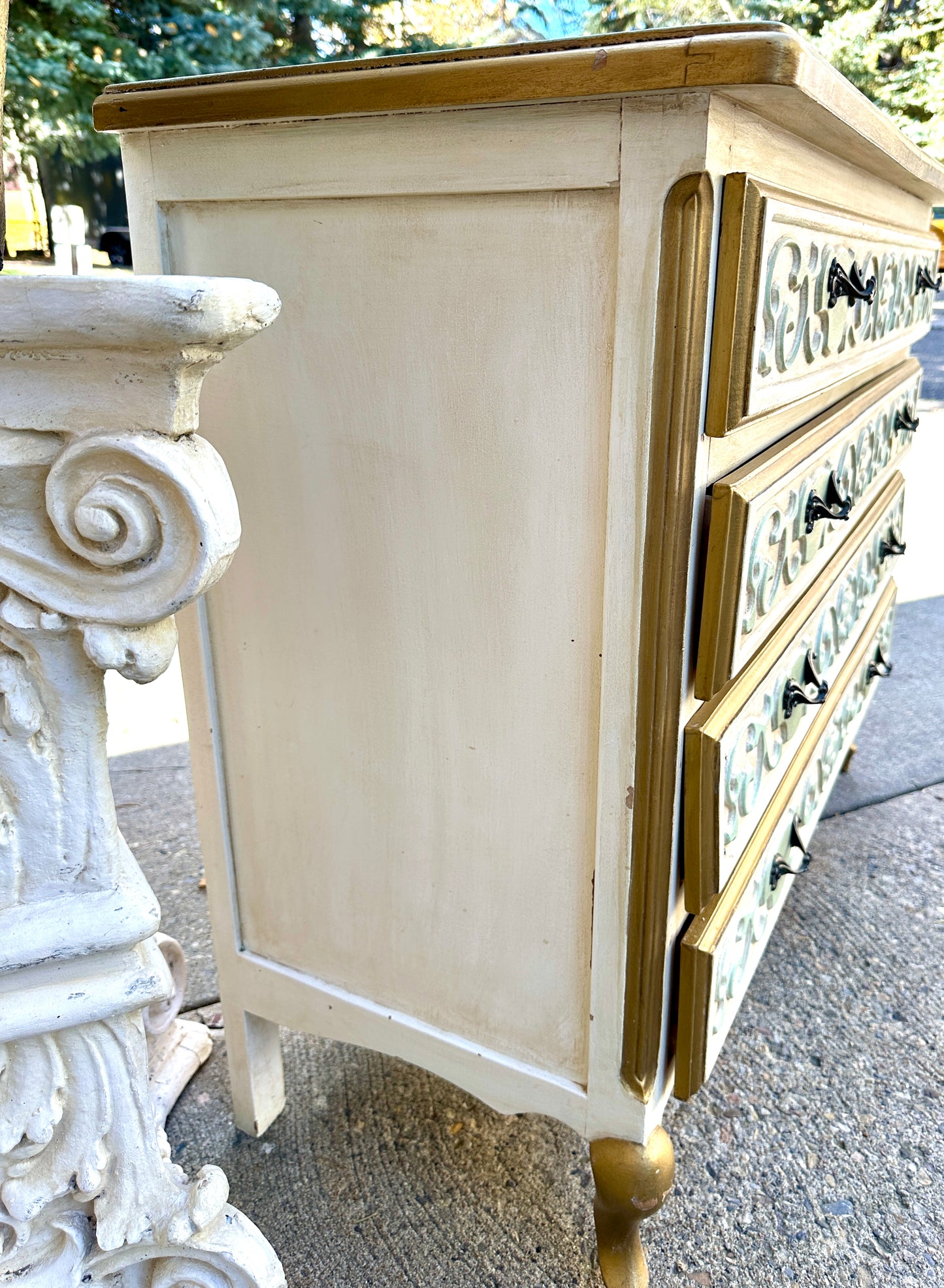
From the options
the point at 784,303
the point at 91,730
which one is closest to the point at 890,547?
the point at 784,303

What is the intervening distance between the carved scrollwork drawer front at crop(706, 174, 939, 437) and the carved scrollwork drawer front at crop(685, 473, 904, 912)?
0.25 metres

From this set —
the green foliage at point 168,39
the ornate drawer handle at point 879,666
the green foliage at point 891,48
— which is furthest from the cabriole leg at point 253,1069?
the green foliage at point 891,48

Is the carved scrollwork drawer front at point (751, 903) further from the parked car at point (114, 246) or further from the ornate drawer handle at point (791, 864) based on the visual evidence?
the parked car at point (114, 246)

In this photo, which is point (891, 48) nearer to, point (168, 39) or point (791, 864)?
point (168, 39)

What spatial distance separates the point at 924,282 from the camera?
176 cm

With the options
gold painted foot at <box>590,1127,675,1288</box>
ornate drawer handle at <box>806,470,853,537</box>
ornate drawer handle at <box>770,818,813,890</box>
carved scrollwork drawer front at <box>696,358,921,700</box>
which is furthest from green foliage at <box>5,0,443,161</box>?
gold painted foot at <box>590,1127,675,1288</box>

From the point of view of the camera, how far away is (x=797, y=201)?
873 millimetres

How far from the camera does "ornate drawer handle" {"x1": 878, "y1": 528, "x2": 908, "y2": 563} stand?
1.74 m

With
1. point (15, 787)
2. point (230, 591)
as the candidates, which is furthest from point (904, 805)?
point (15, 787)

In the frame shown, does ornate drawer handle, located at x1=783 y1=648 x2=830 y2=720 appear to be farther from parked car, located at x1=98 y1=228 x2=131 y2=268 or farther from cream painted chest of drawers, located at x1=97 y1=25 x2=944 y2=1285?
parked car, located at x1=98 y1=228 x2=131 y2=268

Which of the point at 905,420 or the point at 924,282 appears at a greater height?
the point at 924,282

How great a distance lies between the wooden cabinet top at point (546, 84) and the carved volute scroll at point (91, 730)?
10.4 inches

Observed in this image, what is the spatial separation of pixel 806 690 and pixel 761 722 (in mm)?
182

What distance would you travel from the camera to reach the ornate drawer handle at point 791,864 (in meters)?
1.20
